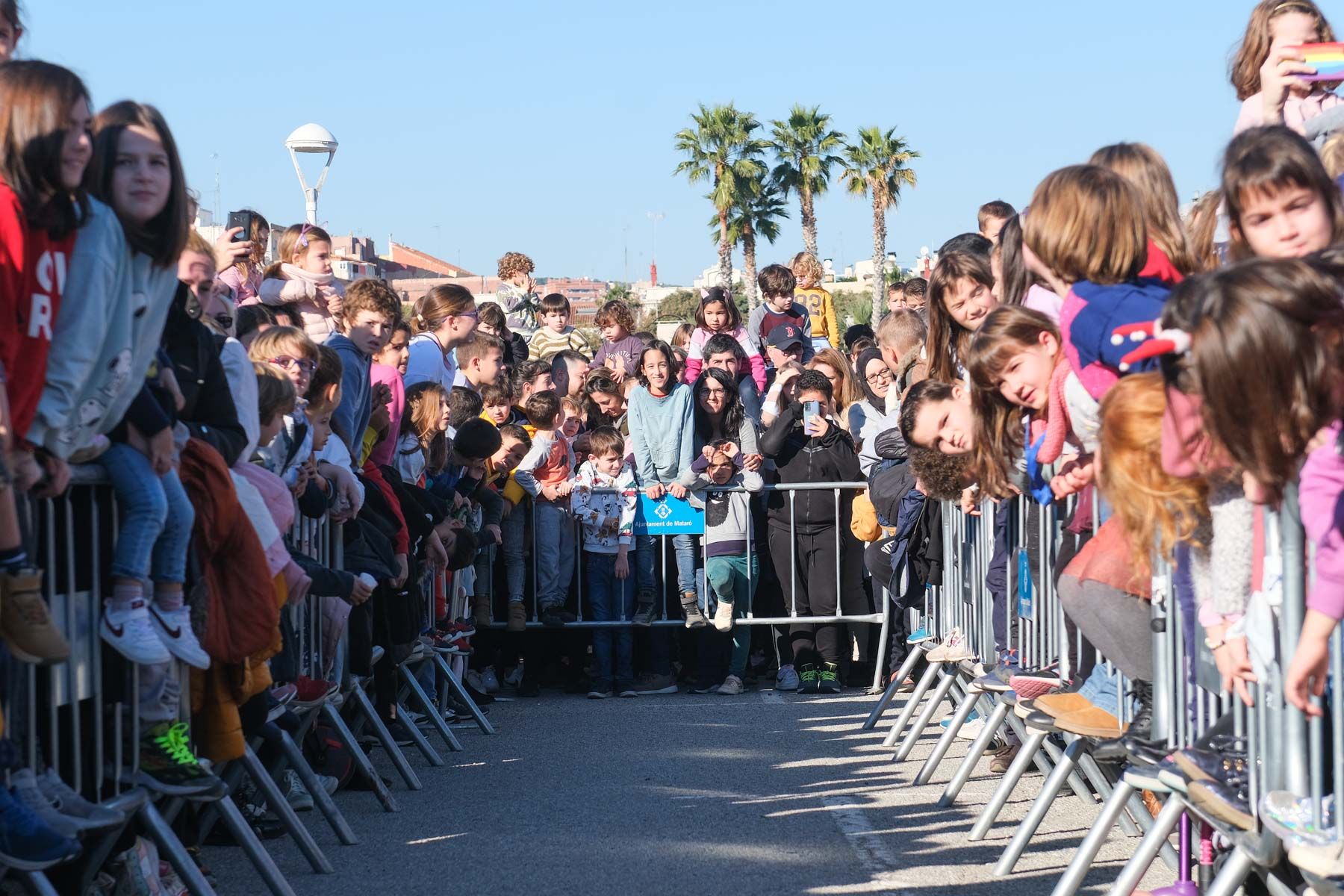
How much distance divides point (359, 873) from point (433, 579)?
3846 mm

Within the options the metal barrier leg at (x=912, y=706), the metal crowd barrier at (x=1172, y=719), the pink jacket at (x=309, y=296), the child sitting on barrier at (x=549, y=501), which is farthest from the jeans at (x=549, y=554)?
the metal crowd barrier at (x=1172, y=719)

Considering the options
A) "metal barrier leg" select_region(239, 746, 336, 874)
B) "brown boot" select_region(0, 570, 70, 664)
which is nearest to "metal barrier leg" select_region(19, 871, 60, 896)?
"brown boot" select_region(0, 570, 70, 664)

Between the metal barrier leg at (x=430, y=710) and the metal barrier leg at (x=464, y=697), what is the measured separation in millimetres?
324

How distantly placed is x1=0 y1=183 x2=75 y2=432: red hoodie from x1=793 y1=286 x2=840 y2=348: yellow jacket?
12093mm

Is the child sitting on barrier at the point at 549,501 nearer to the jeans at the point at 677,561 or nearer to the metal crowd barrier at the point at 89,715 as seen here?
the jeans at the point at 677,561

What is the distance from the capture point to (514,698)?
38.0 ft

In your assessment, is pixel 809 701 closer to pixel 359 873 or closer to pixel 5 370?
pixel 359 873

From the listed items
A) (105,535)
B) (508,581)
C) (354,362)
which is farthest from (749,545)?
(105,535)

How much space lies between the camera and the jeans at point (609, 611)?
38.5 ft

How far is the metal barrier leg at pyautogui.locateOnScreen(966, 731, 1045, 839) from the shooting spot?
6238mm

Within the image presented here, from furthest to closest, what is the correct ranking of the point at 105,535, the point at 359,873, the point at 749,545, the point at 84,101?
1. the point at 749,545
2. the point at 359,873
3. the point at 105,535
4. the point at 84,101

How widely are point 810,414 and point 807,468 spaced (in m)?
0.40

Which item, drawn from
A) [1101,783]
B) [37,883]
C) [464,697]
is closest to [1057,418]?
[1101,783]

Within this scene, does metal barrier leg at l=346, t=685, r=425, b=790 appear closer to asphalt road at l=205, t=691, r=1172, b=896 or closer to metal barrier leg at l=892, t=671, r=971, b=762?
asphalt road at l=205, t=691, r=1172, b=896
